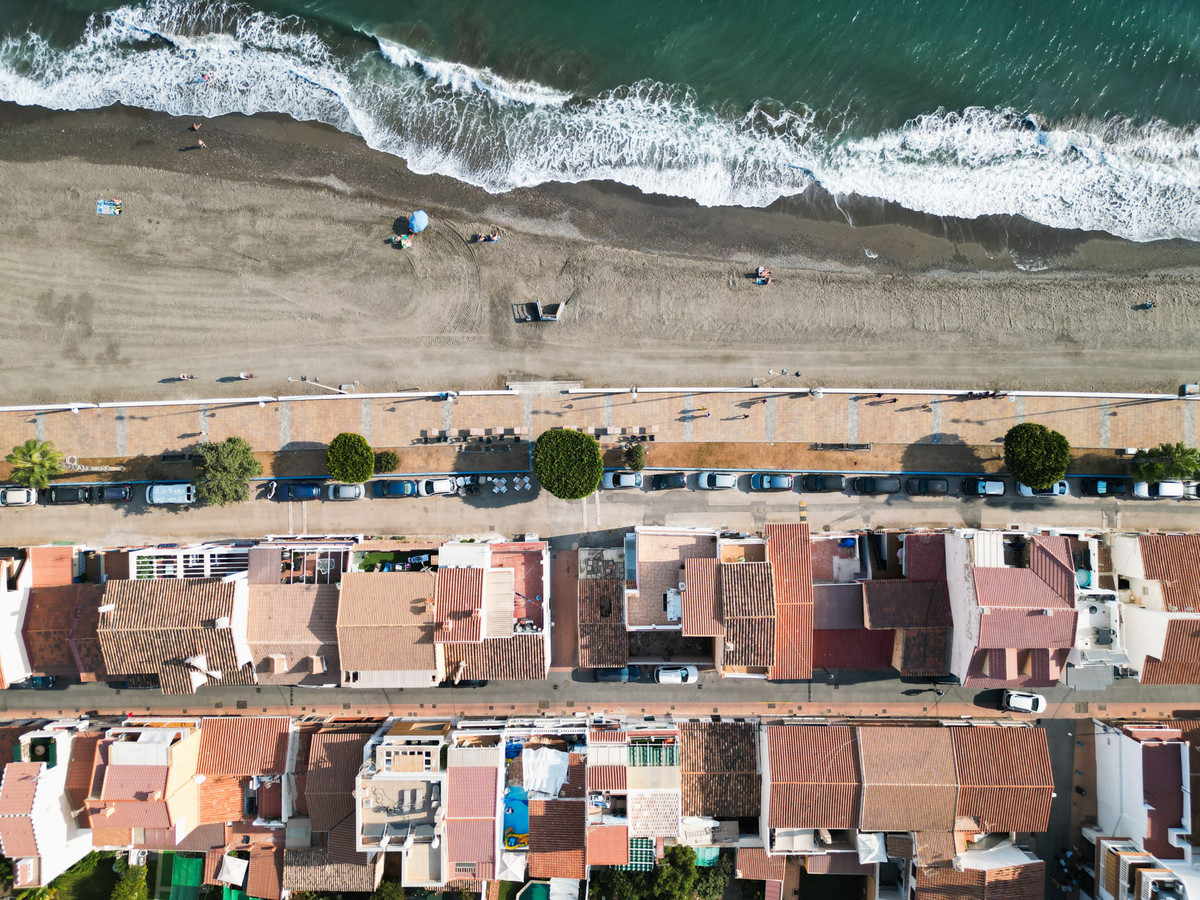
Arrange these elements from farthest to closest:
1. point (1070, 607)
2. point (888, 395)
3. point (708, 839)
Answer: point (888, 395) → point (708, 839) → point (1070, 607)

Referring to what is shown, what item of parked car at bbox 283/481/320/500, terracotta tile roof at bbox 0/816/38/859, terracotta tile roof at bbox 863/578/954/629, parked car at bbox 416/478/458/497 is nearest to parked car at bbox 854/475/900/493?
terracotta tile roof at bbox 863/578/954/629

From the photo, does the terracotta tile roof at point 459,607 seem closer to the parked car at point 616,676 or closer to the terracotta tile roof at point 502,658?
the terracotta tile roof at point 502,658

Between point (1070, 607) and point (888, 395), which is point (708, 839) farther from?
point (888, 395)

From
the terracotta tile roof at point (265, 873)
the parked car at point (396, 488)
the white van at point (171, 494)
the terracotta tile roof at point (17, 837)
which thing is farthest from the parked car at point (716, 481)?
the terracotta tile roof at point (17, 837)

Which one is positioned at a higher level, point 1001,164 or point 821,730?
point 1001,164

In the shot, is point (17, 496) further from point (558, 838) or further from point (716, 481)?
point (716, 481)

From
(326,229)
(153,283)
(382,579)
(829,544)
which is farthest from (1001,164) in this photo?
(153,283)
